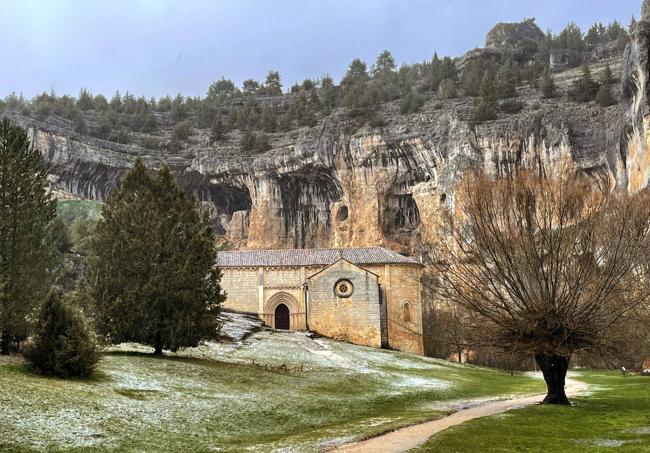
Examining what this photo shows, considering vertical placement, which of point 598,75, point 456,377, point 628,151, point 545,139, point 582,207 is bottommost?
point 456,377

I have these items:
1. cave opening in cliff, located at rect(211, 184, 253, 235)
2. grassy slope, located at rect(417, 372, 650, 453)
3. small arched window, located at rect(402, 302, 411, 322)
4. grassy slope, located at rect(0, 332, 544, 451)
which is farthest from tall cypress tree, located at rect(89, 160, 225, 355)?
cave opening in cliff, located at rect(211, 184, 253, 235)

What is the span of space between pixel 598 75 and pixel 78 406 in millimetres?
81830

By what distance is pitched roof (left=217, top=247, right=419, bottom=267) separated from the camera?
57.3 meters

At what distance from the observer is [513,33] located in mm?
121688

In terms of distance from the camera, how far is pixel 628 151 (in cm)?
5447

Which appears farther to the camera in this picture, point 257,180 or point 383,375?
point 257,180

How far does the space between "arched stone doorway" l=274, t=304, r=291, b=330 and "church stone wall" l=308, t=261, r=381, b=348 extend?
3.42 meters

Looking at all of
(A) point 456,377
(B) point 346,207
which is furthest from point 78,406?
(B) point 346,207

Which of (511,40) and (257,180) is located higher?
(511,40)

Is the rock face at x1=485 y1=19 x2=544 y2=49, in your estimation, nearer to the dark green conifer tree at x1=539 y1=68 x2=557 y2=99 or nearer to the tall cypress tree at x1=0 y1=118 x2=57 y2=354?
the dark green conifer tree at x1=539 y1=68 x2=557 y2=99

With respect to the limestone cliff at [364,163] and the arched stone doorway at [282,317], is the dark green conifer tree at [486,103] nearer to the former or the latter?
the limestone cliff at [364,163]

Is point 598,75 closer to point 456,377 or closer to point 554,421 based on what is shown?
point 456,377

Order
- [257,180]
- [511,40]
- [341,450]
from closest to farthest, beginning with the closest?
[341,450]
[257,180]
[511,40]

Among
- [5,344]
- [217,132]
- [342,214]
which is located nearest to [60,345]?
[5,344]
